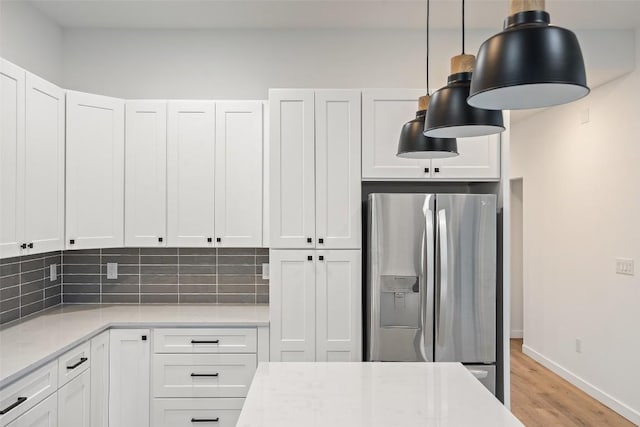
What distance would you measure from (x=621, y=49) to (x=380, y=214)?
232cm

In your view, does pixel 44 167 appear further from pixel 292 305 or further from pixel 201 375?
pixel 292 305

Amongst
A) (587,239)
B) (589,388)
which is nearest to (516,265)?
(587,239)

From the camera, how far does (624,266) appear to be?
379 cm

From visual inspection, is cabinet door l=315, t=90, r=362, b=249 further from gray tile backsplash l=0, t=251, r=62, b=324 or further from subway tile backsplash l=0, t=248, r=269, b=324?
gray tile backsplash l=0, t=251, r=62, b=324

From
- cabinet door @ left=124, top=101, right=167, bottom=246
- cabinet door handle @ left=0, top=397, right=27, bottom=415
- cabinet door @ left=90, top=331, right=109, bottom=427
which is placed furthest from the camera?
cabinet door @ left=124, top=101, right=167, bottom=246

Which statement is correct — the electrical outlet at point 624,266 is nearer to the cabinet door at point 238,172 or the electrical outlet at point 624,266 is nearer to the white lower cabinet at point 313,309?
the white lower cabinet at point 313,309

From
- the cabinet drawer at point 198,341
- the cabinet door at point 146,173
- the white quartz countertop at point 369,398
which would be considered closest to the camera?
the white quartz countertop at point 369,398

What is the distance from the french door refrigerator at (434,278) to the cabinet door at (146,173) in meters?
1.43

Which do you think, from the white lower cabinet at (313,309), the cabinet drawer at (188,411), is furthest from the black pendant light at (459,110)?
the cabinet drawer at (188,411)

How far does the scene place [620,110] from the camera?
3883 millimetres

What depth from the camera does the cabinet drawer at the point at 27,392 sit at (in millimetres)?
1970

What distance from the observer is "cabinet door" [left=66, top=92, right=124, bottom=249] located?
308 centimetres

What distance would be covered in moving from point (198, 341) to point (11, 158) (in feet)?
4.73

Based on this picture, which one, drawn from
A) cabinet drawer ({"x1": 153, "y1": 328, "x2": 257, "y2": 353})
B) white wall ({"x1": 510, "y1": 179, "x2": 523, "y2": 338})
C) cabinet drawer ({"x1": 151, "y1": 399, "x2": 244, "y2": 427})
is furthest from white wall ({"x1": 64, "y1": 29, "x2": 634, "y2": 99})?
white wall ({"x1": 510, "y1": 179, "x2": 523, "y2": 338})
